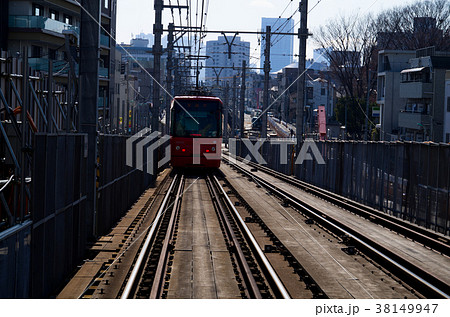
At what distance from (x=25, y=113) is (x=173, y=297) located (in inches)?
123

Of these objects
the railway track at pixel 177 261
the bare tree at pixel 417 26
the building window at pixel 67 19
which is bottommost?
the railway track at pixel 177 261

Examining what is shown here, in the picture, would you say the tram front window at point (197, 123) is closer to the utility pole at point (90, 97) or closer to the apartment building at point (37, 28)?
the apartment building at point (37, 28)

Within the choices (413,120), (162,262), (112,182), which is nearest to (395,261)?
(162,262)

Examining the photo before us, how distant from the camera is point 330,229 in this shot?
1641 cm

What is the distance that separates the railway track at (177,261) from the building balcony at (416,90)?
3827cm

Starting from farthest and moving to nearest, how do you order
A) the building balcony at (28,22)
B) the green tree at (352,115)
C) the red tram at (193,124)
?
the green tree at (352,115)
the building balcony at (28,22)
the red tram at (193,124)

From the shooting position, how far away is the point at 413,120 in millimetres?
55125

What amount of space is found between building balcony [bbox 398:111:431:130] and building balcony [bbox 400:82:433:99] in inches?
57.7

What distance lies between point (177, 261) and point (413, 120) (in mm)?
45995

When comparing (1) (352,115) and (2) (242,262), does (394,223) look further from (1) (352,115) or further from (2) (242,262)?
(1) (352,115)

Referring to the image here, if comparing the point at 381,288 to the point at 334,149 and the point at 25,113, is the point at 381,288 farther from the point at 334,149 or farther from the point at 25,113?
the point at 334,149

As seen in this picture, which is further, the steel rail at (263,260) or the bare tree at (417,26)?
the bare tree at (417,26)

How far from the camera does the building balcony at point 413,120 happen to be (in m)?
52.9
